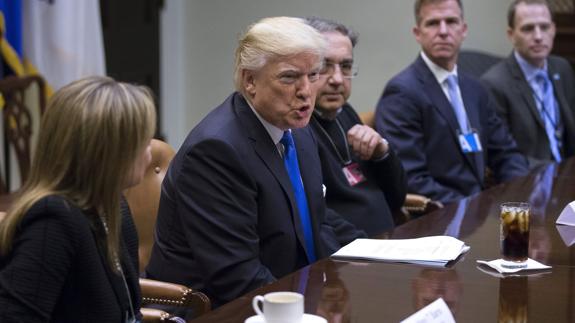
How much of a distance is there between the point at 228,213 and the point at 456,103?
7.48 feet

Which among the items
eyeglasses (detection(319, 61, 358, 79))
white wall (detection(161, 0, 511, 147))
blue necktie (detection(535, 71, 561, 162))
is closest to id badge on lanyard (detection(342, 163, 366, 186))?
eyeglasses (detection(319, 61, 358, 79))

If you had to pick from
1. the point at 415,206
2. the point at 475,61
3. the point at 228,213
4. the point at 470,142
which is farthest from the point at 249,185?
the point at 475,61

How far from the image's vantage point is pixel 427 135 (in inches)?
169

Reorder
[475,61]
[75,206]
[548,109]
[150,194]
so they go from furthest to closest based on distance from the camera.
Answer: [475,61]
[548,109]
[150,194]
[75,206]

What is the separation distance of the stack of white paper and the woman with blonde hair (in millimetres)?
670

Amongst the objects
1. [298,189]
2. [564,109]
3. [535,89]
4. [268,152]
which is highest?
[268,152]

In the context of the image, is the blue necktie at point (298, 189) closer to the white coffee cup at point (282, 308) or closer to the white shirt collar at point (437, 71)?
the white coffee cup at point (282, 308)

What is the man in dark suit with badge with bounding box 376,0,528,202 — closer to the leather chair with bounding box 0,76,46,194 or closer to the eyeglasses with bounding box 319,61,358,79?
the eyeglasses with bounding box 319,61,358,79

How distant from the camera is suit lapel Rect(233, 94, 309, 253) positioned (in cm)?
255

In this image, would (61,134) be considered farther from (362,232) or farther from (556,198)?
(556,198)

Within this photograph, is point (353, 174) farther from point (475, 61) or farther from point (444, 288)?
point (475, 61)

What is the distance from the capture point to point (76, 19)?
557cm

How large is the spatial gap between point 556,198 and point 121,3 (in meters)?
4.04

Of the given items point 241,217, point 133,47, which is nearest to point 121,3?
point 133,47
